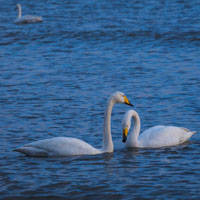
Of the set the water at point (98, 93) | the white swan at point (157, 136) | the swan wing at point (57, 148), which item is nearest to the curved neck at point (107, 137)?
the water at point (98, 93)

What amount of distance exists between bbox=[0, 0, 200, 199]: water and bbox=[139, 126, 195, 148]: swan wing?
0.62 ft

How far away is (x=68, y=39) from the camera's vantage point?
25.8 meters

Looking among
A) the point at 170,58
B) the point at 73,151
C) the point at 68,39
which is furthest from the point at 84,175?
the point at 68,39

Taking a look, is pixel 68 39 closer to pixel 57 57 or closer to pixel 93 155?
pixel 57 57

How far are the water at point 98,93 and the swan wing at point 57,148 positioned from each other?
12 centimetres

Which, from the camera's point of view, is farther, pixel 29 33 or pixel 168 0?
pixel 168 0

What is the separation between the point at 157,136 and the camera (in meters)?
12.0

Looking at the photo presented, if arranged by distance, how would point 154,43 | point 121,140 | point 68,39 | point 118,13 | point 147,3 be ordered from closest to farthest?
point 121,140, point 154,43, point 68,39, point 118,13, point 147,3

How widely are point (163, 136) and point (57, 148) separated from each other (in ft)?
6.96

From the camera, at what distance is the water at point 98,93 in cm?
970

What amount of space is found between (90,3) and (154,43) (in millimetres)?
13736

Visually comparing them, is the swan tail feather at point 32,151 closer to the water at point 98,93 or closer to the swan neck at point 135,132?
the water at point 98,93

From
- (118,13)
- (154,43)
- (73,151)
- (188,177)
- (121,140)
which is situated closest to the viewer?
(188,177)

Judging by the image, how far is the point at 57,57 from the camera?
2200cm
